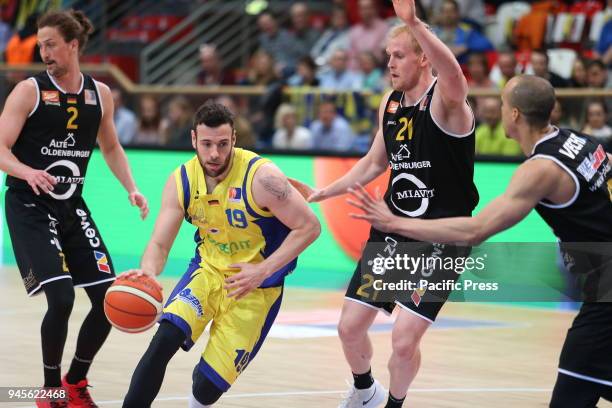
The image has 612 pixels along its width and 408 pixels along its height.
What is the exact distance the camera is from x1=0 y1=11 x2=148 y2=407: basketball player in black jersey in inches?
276

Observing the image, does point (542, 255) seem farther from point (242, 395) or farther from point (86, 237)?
point (86, 237)

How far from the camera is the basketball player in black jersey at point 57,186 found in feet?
23.0

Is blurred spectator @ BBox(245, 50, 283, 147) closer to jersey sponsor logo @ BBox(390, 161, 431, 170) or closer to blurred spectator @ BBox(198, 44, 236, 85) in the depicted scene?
blurred spectator @ BBox(198, 44, 236, 85)

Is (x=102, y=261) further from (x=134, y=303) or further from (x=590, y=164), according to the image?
(x=590, y=164)

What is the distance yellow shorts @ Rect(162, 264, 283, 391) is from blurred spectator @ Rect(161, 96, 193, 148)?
8.69 metres

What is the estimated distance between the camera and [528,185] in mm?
5086

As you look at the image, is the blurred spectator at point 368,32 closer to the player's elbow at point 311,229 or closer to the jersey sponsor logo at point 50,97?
the jersey sponsor logo at point 50,97

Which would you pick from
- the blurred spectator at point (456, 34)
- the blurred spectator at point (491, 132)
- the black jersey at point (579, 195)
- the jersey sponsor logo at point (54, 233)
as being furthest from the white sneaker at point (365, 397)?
the blurred spectator at point (456, 34)

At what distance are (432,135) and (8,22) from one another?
15.8 m

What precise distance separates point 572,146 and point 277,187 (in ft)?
5.45

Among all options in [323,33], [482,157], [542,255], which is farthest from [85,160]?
[323,33]

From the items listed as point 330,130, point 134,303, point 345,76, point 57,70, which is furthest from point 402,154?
point 345,76

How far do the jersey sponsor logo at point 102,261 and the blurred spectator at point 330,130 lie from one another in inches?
271

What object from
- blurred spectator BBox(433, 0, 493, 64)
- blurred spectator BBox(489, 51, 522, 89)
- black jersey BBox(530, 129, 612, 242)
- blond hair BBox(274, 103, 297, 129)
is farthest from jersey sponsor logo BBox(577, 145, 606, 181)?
blurred spectator BBox(433, 0, 493, 64)
